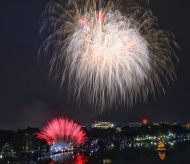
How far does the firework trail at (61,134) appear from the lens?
64750 mm

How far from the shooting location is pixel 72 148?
85.2 m

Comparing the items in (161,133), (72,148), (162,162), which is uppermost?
(161,133)

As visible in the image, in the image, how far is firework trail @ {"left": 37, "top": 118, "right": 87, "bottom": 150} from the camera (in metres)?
64.8

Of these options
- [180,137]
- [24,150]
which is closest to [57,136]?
[24,150]

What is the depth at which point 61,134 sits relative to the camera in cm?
7469

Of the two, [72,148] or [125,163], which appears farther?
[72,148]

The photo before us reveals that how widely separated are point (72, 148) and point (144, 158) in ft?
78.5

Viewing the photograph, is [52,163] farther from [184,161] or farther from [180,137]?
[180,137]

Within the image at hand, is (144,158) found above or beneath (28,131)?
beneath

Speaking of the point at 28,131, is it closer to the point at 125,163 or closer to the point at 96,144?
the point at 96,144

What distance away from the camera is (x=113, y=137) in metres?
119

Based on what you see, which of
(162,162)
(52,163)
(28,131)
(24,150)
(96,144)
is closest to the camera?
(52,163)

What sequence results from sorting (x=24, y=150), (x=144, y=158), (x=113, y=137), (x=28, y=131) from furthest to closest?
1. (x=113, y=137)
2. (x=28, y=131)
3. (x=24, y=150)
4. (x=144, y=158)

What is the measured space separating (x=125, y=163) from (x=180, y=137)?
11269 cm
